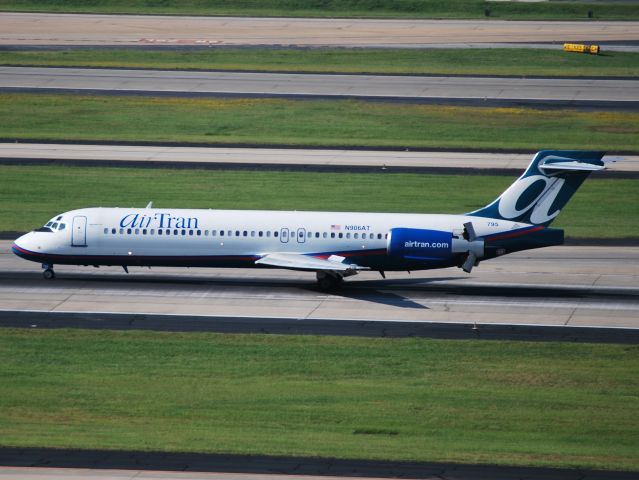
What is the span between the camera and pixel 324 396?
35812 millimetres

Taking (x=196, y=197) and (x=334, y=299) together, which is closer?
(x=334, y=299)

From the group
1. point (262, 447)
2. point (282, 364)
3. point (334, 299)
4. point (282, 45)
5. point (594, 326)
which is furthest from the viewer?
point (282, 45)

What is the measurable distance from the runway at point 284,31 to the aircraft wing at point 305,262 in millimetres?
61410

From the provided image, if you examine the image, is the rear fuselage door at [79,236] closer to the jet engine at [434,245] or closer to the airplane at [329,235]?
the airplane at [329,235]

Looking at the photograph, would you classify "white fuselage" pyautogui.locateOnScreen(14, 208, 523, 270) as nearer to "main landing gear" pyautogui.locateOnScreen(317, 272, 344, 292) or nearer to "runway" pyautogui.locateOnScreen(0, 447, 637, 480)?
"main landing gear" pyautogui.locateOnScreen(317, 272, 344, 292)

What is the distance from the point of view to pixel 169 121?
83000mm

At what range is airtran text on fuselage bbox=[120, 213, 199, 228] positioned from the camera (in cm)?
4962

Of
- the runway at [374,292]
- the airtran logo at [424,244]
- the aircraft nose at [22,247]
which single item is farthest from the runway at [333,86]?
the airtran logo at [424,244]

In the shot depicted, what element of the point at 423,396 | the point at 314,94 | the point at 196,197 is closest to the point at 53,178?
the point at 196,197

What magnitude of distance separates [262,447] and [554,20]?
10413 cm

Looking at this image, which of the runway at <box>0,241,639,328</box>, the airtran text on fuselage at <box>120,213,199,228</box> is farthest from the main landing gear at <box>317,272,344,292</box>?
the airtran text on fuselage at <box>120,213,199,228</box>

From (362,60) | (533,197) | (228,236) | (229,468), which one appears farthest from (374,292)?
(362,60)

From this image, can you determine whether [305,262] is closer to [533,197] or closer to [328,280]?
[328,280]

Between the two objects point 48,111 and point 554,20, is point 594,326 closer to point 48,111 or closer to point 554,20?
point 48,111
